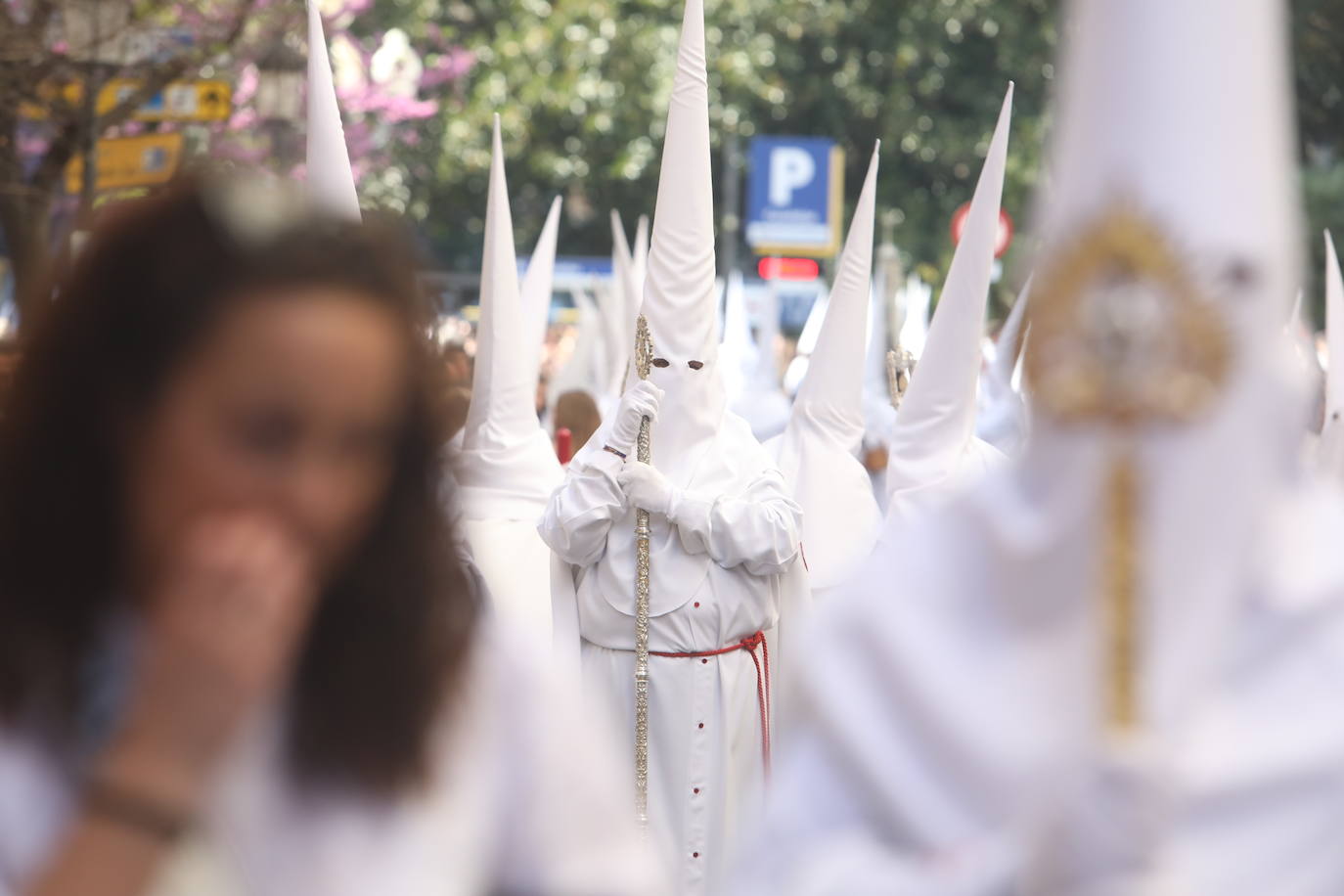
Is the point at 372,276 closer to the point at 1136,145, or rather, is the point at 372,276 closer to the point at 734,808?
the point at 1136,145

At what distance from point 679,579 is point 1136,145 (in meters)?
4.59

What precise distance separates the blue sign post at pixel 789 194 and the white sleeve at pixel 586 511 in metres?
15.7

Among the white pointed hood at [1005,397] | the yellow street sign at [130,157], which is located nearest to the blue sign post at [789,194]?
the white pointed hood at [1005,397]

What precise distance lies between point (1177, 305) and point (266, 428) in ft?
2.76

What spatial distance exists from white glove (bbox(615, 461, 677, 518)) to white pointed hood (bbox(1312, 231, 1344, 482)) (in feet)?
7.72

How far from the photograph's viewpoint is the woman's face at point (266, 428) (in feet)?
5.08

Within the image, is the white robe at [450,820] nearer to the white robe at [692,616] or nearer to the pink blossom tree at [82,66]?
the white robe at [692,616]

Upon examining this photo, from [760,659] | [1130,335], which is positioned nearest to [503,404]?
[760,659]

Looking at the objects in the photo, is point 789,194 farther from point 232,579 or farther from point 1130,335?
point 232,579

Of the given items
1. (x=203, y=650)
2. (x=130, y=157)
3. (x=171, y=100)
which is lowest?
(x=203, y=650)

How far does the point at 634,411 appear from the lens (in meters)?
6.48

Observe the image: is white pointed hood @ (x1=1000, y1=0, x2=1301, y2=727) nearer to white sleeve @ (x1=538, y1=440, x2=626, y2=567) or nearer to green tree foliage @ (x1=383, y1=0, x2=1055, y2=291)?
white sleeve @ (x1=538, y1=440, x2=626, y2=567)

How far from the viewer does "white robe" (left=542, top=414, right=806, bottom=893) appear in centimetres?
633

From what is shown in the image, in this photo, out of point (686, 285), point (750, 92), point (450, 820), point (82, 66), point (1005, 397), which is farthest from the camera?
point (750, 92)
